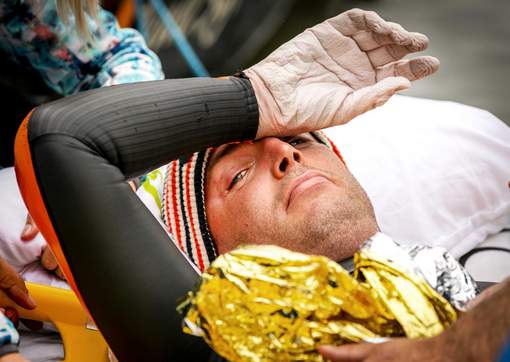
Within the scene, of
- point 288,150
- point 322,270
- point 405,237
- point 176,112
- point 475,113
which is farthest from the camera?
point 475,113

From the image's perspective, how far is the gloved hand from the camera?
1178 millimetres

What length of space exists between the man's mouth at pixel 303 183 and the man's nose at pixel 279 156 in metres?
0.03

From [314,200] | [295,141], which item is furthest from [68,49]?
[314,200]

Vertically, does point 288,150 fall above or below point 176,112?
below

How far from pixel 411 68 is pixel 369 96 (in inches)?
5.1

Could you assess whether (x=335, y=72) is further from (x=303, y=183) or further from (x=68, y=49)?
(x=68, y=49)

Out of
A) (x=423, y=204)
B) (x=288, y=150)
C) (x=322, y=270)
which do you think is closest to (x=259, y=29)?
(x=423, y=204)

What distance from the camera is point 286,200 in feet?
3.74

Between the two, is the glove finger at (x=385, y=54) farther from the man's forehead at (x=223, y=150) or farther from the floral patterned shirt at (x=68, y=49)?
the floral patterned shirt at (x=68, y=49)

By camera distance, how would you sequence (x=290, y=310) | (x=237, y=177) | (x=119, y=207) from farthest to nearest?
1. (x=237, y=177)
2. (x=119, y=207)
3. (x=290, y=310)

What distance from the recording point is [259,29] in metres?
3.00

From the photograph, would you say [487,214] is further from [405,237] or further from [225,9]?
[225,9]

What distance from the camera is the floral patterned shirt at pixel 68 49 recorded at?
1413 mm

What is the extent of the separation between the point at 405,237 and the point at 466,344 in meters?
0.87
